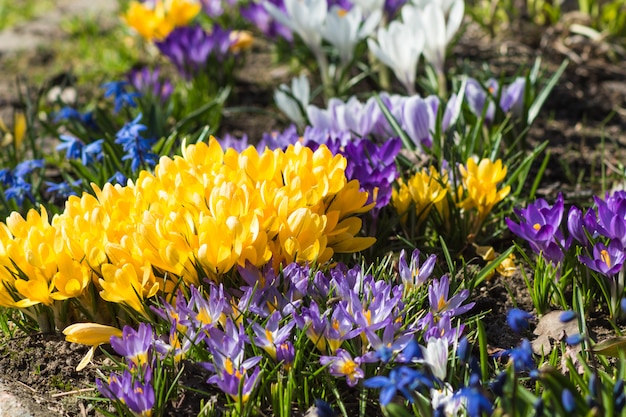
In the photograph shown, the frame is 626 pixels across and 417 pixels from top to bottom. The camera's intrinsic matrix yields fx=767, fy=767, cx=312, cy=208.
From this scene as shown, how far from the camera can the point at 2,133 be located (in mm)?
3531

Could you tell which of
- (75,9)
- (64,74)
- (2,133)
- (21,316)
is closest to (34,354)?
(21,316)

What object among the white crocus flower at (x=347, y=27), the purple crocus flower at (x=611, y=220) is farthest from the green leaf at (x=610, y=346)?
the white crocus flower at (x=347, y=27)

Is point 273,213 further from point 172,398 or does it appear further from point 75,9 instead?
point 75,9

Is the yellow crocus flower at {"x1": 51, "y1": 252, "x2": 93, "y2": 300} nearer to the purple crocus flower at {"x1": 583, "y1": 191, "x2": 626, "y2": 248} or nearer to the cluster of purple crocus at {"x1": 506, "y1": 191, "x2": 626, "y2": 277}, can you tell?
the cluster of purple crocus at {"x1": 506, "y1": 191, "x2": 626, "y2": 277}

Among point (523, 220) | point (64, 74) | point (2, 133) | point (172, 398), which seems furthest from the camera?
point (64, 74)

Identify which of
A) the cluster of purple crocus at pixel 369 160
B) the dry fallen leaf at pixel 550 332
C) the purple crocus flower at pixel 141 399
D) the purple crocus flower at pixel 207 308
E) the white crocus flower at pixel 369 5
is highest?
the white crocus flower at pixel 369 5

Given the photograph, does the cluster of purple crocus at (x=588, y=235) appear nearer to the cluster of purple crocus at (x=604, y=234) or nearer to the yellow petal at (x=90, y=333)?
the cluster of purple crocus at (x=604, y=234)

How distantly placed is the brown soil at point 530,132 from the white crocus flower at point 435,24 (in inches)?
11.9

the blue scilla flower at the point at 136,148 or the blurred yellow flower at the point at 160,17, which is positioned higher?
the blurred yellow flower at the point at 160,17

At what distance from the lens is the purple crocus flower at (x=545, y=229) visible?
74.8 inches

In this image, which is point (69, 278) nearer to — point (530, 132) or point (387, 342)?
point (387, 342)

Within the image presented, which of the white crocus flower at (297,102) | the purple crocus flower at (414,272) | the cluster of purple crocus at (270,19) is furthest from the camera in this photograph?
the cluster of purple crocus at (270,19)

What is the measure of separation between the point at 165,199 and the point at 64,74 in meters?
2.68

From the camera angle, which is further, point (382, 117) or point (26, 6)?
point (26, 6)
